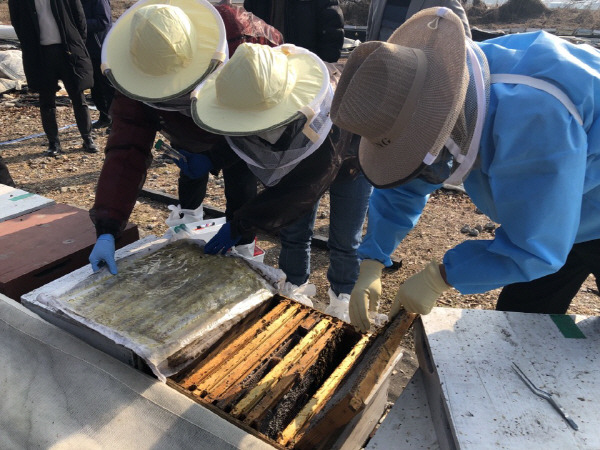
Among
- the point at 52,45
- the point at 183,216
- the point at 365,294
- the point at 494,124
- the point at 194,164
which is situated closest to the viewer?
the point at 494,124

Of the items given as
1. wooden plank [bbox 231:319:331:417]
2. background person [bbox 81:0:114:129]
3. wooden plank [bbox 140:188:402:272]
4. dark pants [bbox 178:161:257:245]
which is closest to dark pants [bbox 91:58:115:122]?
background person [bbox 81:0:114:129]

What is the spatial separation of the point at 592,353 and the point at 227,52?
175cm

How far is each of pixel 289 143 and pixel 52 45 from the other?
13.2 ft

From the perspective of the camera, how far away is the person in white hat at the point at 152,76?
1.88 metres

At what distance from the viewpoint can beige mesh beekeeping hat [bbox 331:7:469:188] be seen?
4.07ft

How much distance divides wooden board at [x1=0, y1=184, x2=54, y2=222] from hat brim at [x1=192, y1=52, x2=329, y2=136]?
1444mm

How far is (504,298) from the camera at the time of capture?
85.3 inches

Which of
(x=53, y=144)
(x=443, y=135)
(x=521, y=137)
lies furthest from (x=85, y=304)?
(x=53, y=144)

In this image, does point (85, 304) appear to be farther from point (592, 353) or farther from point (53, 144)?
point (53, 144)

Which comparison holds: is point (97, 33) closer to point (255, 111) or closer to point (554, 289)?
point (255, 111)

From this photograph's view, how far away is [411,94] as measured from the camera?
1247 mm

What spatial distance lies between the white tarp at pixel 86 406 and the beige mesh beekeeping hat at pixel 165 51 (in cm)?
102

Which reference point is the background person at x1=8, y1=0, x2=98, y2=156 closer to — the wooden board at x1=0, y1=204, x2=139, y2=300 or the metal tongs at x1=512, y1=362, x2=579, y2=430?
the wooden board at x1=0, y1=204, x2=139, y2=300

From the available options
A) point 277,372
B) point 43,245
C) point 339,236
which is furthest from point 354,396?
point 43,245
